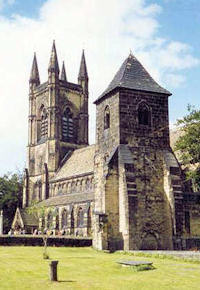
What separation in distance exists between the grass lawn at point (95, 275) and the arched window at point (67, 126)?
166ft

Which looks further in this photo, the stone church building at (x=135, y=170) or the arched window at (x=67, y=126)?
the arched window at (x=67, y=126)

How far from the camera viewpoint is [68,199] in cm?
6191

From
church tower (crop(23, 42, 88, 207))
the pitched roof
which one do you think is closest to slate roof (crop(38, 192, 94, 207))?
the pitched roof

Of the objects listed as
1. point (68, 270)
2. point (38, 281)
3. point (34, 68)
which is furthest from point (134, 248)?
point (34, 68)

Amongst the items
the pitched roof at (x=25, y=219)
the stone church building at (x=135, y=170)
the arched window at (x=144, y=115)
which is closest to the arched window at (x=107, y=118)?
the stone church building at (x=135, y=170)

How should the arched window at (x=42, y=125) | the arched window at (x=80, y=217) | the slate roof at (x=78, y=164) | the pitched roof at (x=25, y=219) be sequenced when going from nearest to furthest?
the arched window at (x=80, y=217)
the slate roof at (x=78, y=164)
the pitched roof at (x=25, y=219)
the arched window at (x=42, y=125)

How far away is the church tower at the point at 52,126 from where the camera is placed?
7269cm

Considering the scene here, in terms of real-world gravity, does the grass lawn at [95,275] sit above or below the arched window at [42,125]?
below

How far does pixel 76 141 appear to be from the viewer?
7669 cm

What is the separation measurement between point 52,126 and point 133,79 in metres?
36.4

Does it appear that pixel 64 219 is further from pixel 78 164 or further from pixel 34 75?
pixel 34 75

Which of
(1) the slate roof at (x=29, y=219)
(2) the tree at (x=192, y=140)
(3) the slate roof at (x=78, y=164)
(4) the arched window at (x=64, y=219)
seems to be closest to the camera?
(2) the tree at (x=192, y=140)

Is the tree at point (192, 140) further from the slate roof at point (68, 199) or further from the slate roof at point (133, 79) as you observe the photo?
the slate roof at point (68, 199)

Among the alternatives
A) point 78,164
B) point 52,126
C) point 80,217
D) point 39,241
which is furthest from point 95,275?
point 52,126
